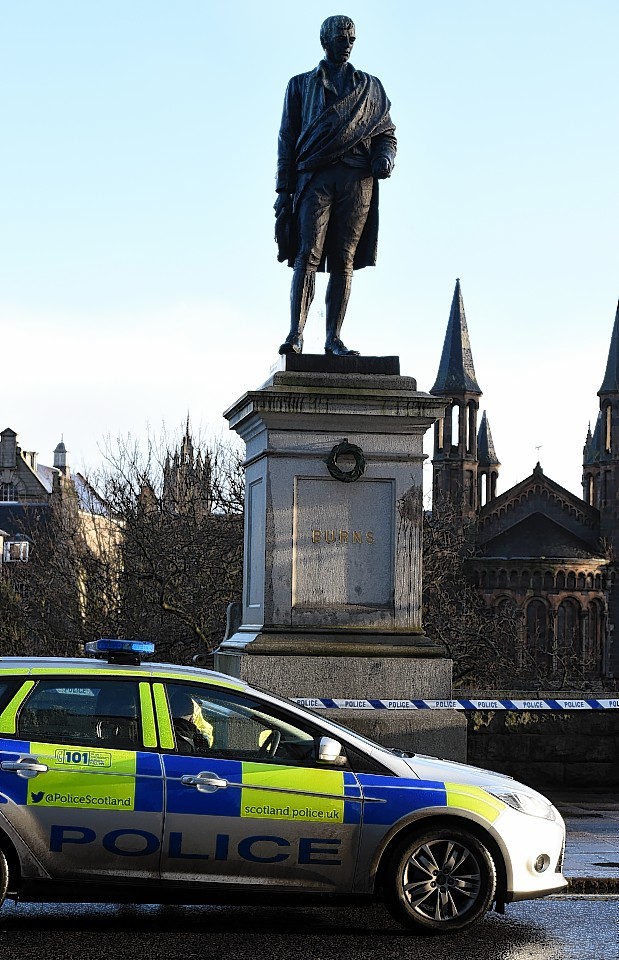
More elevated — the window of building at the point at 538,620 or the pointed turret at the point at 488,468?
the pointed turret at the point at 488,468

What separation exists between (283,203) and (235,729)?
5.94 m

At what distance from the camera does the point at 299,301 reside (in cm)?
1173

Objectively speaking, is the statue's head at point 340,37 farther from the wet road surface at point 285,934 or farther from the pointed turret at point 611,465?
the pointed turret at point 611,465

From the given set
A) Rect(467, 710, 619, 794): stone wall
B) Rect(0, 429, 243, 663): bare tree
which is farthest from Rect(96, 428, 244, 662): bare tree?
Rect(467, 710, 619, 794): stone wall

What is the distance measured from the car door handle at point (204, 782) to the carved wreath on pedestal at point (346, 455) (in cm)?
429

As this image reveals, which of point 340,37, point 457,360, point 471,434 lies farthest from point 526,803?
point 457,360

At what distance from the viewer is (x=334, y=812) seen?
705 centimetres

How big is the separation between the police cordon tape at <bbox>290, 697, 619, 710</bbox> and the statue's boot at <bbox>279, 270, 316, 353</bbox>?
3008mm

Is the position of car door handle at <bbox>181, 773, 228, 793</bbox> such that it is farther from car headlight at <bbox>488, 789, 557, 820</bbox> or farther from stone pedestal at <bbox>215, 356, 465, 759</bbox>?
stone pedestal at <bbox>215, 356, 465, 759</bbox>

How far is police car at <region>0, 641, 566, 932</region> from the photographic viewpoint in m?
6.91

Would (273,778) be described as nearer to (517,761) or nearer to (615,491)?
(517,761)

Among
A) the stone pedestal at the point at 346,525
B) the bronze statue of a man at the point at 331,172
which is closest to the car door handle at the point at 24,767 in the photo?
the stone pedestal at the point at 346,525

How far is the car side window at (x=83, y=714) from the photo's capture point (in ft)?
23.3

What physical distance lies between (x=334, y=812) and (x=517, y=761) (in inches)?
231
